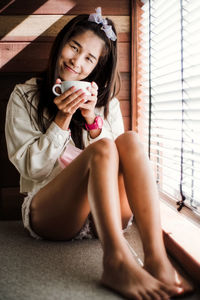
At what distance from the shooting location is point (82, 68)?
1.51 metres

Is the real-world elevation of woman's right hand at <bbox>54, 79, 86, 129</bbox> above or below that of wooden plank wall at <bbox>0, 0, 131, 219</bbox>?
below

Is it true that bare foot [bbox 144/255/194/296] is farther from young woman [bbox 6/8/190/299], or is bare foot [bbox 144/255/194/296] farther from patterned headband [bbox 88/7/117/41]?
patterned headband [bbox 88/7/117/41]

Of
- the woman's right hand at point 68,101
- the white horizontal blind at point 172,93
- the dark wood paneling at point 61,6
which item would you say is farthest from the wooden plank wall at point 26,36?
the woman's right hand at point 68,101

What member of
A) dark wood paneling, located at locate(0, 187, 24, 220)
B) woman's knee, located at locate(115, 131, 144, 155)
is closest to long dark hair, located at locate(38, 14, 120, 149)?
woman's knee, located at locate(115, 131, 144, 155)

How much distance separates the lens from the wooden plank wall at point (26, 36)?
176 centimetres

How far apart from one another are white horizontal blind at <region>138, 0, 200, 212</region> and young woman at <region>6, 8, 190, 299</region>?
0.67 feet

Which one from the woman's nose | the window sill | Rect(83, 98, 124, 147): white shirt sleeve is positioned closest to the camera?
the window sill

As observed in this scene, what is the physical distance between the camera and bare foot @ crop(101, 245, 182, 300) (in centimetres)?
89

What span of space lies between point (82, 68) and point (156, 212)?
74cm

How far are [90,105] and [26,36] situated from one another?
2.04 feet

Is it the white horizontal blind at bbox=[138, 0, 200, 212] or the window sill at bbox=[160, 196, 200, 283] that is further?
the white horizontal blind at bbox=[138, 0, 200, 212]

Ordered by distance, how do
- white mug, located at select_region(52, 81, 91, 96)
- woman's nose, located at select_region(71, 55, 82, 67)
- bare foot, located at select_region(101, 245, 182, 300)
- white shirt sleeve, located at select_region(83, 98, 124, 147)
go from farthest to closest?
white shirt sleeve, located at select_region(83, 98, 124, 147) → woman's nose, located at select_region(71, 55, 82, 67) → white mug, located at select_region(52, 81, 91, 96) → bare foot, located at select_region(101, 245, 182, 300)

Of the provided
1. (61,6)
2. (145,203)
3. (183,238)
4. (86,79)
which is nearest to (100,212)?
(145,203)

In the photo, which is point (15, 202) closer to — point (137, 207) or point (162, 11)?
point (137, 207)
